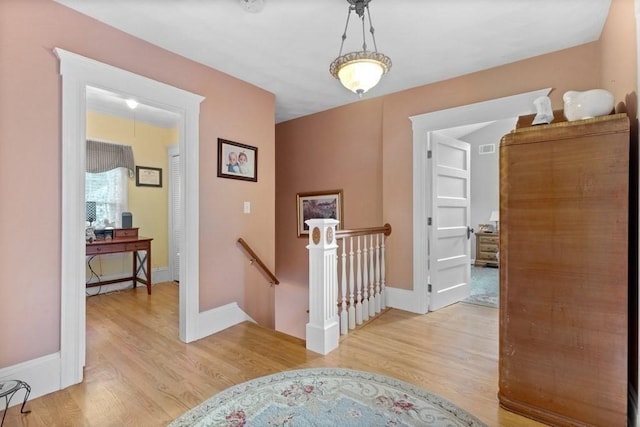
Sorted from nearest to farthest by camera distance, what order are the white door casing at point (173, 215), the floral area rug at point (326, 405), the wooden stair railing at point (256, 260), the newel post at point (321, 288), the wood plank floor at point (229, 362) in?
the floral area rug at point (326, 405) < the wood plank floor at point (229, 362) < the newel post at point (321, 288) < the wooden stair railing at point (256, 260) < the white door casing at point (173, 215)

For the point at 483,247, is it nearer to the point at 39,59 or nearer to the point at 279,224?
the point at 279,224

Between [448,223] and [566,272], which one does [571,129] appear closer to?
[566,272]

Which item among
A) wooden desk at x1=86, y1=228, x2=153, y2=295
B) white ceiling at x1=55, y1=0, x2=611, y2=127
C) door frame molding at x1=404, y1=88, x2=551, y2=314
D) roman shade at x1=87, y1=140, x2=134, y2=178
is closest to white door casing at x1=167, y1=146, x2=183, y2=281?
wooden desk at x1=86, y1=228, x2=153, y2=295

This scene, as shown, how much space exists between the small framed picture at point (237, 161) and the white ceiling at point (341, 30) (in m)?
0.73

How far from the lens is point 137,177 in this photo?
4.65m

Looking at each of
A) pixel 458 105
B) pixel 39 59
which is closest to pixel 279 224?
pixel 458 105

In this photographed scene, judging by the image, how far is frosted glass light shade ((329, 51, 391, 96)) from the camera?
1807 millimetres

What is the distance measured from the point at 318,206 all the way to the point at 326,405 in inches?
119

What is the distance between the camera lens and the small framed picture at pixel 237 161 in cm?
298

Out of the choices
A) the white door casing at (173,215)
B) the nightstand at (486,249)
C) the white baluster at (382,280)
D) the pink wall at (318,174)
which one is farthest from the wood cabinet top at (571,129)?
the nightstand at (486,249)

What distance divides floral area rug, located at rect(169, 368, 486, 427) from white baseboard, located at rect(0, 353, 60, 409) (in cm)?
97

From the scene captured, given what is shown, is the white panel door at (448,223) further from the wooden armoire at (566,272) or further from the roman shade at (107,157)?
the roman shade at (107,157)

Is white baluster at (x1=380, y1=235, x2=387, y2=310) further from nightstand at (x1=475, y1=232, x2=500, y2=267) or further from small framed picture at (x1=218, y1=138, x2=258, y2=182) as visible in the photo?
nightstand at (x1=475, y1=232, x2=500, y2=267)

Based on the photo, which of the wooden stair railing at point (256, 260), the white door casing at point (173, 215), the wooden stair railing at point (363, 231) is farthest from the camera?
the white door casing at point (173, 215)
